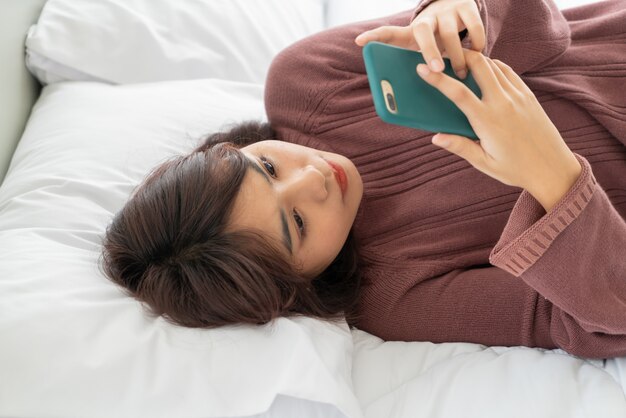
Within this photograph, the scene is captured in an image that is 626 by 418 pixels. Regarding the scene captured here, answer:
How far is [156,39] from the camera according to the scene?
1337mm

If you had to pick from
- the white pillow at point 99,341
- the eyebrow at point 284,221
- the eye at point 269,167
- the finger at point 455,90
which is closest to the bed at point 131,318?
the white pillow at point 99,341

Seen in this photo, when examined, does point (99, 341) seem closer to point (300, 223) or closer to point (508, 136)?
point (300, 223)

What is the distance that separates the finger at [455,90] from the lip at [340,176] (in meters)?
0.33

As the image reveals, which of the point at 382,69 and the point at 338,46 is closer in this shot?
the point at 382,69

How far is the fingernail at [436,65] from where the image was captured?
0.69m

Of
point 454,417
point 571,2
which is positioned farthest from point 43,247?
point 571,2

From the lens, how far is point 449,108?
28.3 inches

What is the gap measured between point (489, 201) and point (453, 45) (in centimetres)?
35

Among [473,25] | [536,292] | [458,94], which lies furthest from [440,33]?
[536,292]

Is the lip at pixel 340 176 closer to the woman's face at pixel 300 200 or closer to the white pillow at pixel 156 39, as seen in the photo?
the woman's face at pixel 300 200

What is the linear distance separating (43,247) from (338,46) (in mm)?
628

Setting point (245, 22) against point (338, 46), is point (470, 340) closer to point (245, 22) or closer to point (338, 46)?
point (338, 46)

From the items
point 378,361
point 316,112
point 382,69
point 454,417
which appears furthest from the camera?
point 316,112

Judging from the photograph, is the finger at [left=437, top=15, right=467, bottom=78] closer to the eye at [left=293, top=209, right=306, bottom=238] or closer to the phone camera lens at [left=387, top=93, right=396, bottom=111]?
the phone camera lens at [left=387, top=93, right=396, bottom=111]
